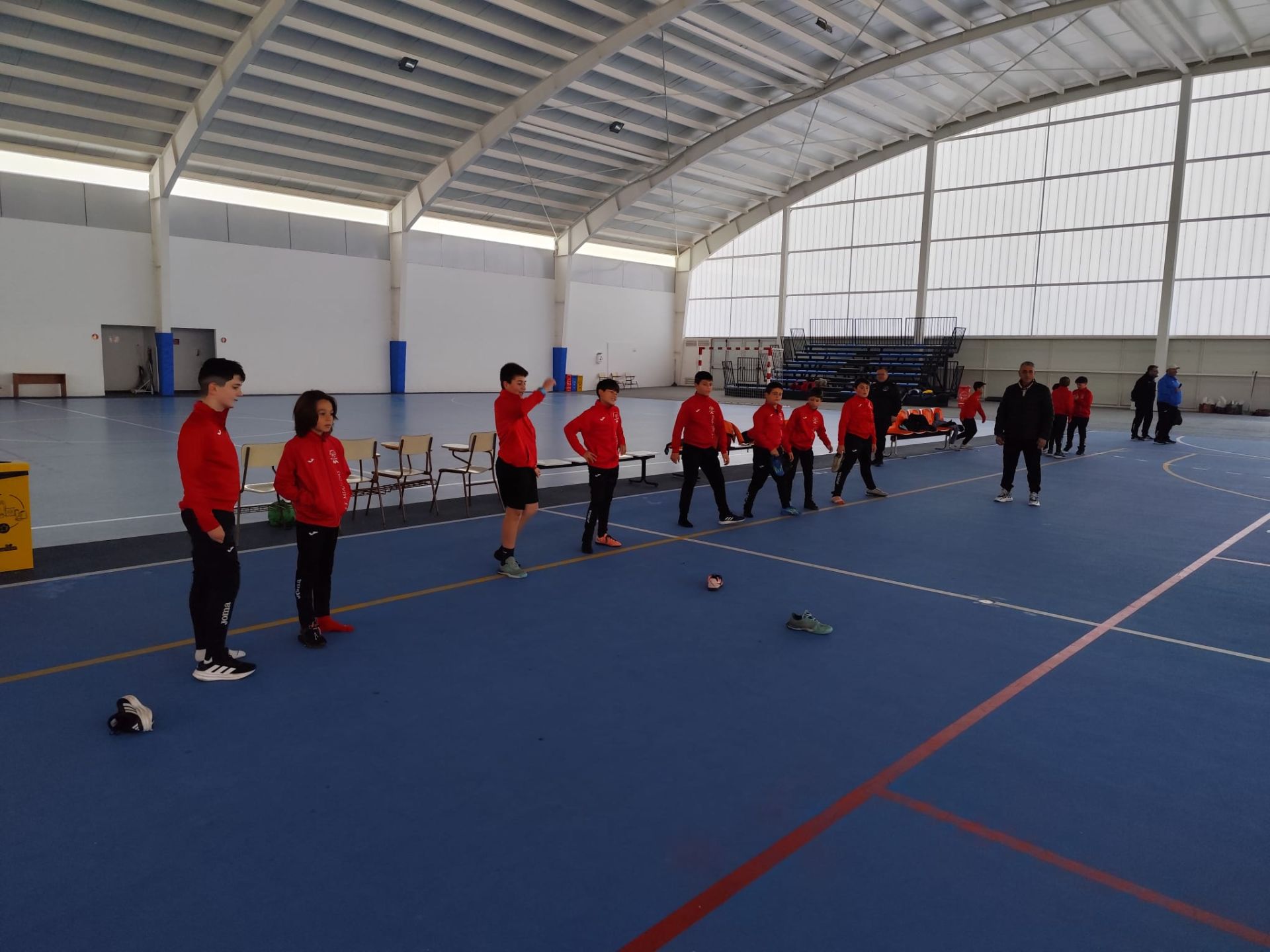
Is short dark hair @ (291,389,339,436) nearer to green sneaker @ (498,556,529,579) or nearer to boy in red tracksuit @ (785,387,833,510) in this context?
green sneaker @ (498,556,529,579)

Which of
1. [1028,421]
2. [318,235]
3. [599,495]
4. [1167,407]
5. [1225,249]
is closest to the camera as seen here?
[599,495]

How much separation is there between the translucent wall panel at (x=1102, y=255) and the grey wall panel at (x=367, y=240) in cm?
2603

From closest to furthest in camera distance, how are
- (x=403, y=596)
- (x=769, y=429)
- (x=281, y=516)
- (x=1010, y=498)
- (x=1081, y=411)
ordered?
(x=403, y=596) → (x=281, y=516) → (x=769, y=429) → (x=1010, y=498) → (x=1081, y=411)

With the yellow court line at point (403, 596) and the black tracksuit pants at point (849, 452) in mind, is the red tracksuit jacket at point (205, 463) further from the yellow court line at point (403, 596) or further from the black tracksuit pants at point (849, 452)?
the black tracksuit pants at point (849, 452)

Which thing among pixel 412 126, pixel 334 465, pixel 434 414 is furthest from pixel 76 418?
pixel 334 465

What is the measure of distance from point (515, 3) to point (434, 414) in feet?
35.6

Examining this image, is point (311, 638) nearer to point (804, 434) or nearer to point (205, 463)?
point (205, 463)

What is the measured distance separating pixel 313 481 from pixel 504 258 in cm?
3259

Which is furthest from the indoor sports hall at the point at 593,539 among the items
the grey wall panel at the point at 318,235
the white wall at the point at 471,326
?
the white wall at the point at 471,326

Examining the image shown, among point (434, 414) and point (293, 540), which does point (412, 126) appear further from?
point (293, 540)

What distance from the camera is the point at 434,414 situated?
2298 cm

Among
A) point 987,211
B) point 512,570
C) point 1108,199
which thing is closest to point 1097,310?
point 1108,199

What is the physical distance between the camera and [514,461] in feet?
23.5

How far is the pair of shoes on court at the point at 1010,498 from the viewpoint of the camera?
37.6 feet
